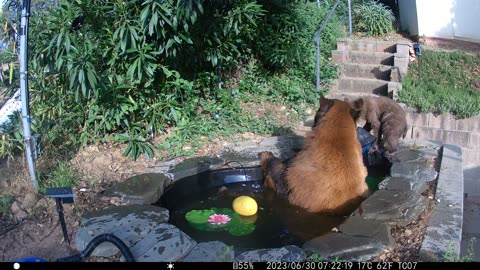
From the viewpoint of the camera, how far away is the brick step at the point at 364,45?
10.3m

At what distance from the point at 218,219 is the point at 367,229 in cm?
160

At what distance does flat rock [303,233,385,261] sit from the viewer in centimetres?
349

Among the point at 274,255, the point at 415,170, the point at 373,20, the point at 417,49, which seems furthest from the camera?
the point at 373,20

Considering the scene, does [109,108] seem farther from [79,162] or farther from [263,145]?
[263,145]

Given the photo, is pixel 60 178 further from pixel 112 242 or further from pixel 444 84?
pixel 444 84

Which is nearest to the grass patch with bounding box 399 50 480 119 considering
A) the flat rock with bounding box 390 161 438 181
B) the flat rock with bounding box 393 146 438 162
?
the flat rock with bounding box 393 146 438 162

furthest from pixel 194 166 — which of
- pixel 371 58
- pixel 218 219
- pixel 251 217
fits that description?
pixel 371 58

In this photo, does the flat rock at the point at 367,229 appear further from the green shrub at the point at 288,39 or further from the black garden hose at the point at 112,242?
the green shrub at the point at 288,39

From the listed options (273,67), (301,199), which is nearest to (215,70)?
(273,67)

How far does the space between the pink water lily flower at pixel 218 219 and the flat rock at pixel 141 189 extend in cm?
67

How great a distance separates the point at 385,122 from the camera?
635 centimetres

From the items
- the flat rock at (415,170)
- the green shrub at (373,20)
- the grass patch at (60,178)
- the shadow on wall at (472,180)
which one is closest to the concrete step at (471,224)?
the shadow on wall at (472,180)

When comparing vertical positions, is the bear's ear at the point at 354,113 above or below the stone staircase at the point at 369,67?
below

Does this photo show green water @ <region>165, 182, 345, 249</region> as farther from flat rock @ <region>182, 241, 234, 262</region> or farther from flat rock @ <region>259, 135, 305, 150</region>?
flat rock @ <region>259, 135, 305, 150</region>
